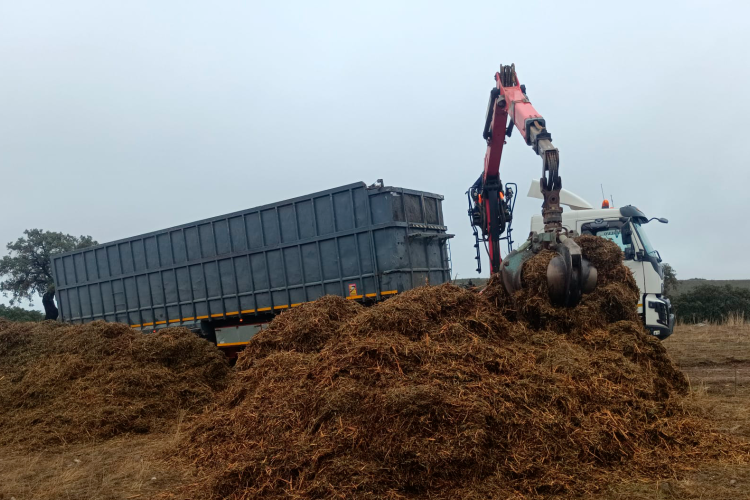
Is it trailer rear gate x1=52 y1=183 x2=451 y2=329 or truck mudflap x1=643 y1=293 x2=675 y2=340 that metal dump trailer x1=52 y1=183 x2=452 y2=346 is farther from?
truck mudflap x1=643 y1=293 x2=675 y2=340

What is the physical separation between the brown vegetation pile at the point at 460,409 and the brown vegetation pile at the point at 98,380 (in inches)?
84.0

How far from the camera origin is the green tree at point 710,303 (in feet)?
82.0

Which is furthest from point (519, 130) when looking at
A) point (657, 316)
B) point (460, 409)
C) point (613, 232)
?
point (460, 409)

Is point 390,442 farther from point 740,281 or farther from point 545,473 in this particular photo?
point 740,281

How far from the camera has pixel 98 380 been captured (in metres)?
8.73

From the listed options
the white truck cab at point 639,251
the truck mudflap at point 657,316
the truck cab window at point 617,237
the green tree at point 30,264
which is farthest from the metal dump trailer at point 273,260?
the green tree at point 30,264

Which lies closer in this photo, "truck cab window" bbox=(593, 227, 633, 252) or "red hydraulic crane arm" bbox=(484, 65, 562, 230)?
"red hydraulic crane arm" bbox=(484, 65, 562, 230)

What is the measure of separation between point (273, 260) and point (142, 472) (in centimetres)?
612

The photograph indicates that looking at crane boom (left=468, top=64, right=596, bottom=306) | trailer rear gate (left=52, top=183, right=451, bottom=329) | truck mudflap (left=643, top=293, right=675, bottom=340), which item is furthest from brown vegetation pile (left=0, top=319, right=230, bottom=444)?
truck mudflap (left=643, top=293, right=675, bottom=340)

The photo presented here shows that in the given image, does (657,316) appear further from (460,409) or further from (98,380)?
(98,380)

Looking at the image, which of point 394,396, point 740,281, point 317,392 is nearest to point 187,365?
point 317,392

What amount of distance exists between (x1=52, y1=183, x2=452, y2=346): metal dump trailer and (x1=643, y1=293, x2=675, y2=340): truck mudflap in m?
3.77

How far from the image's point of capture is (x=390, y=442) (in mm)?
4477

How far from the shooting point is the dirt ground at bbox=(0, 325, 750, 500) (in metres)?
4.25
